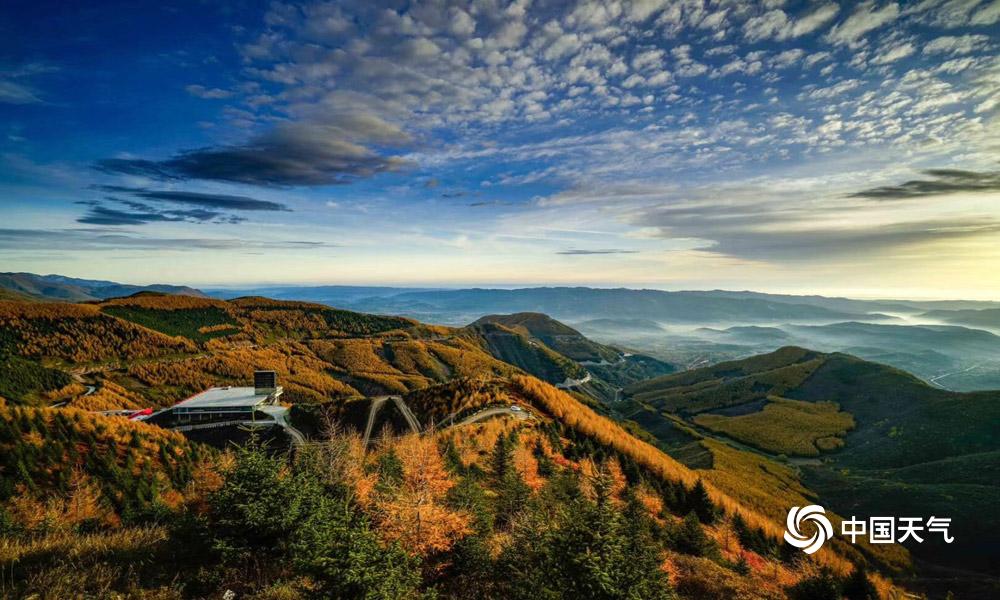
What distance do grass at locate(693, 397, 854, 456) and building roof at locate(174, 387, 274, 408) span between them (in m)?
140

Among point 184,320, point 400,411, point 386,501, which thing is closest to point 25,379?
point 400,411

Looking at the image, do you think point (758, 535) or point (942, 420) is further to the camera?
point (942, 420)

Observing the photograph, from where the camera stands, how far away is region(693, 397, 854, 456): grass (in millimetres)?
125500

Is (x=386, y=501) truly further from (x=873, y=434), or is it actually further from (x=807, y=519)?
(x=873, y=434)

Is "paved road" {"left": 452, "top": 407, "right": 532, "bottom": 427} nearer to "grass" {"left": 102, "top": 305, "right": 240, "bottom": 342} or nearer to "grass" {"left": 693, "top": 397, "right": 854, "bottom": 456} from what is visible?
"grass" {"left": 693, "top": 397, "right": 854, "bottom": 456}

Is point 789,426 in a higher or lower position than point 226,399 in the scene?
lower

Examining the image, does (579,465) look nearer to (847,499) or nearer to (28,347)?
(847,499)

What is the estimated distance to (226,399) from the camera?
289 ft

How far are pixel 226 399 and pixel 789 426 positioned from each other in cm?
16694

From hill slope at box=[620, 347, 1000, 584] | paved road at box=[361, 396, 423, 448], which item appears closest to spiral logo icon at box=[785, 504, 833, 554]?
hill slope at box=[620, 347, 1000, 584]

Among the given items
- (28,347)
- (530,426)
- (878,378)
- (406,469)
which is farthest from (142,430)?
(878,378)

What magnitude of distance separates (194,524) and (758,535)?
50738mm

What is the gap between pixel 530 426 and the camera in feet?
193

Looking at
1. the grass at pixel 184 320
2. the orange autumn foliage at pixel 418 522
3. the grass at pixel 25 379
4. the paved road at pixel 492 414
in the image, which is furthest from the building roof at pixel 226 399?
the orange autumn foliage at pixel 418 522
